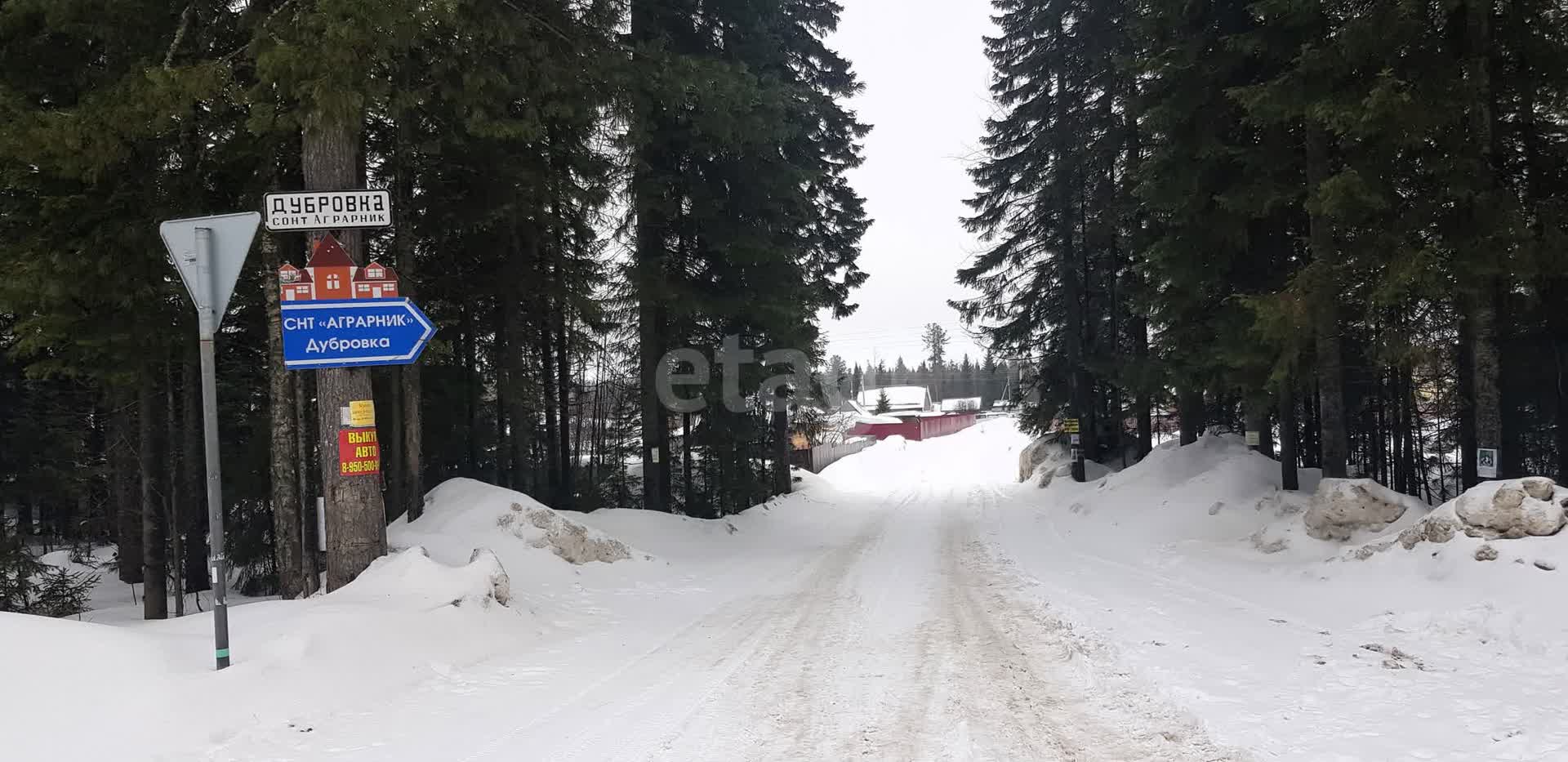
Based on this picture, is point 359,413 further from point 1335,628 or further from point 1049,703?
point 1335,628

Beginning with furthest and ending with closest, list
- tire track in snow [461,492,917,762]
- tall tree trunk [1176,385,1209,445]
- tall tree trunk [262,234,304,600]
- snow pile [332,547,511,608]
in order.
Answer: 1. tall tree trunk [1176,385,1209,445]
2. tall tree trunk [262,234,304,600]
3. snow pile [332,547,511,608]
4. tire track in snow [461,492,917,762]

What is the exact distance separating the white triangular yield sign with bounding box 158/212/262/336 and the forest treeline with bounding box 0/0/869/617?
6.57 ft

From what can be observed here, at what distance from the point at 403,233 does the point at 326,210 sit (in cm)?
428

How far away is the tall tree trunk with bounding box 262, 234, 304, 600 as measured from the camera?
28.4ft

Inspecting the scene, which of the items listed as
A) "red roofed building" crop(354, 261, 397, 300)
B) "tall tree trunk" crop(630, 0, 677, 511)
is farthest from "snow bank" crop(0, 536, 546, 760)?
"tall tree trunk" crop(630, 0, 677, 511)

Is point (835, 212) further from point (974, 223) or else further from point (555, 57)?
point (555, 57)

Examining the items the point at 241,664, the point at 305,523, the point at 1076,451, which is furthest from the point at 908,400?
the point at 241,664

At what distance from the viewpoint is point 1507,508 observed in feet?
24.5

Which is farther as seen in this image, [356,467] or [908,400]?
[908,400]

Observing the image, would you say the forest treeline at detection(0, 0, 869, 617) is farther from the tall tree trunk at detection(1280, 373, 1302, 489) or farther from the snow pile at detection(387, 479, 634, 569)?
the tall tree trunk at detection(1280, 373, 1302, 489)

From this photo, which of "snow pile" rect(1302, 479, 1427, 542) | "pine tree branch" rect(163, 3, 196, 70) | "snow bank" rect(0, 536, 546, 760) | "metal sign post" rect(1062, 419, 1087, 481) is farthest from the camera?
"metal sign post" rect(1062, 419, 1087, 481)

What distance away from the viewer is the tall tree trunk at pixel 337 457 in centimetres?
762

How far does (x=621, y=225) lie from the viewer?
15.4m

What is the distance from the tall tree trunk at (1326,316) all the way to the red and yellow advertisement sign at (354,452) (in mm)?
10152
